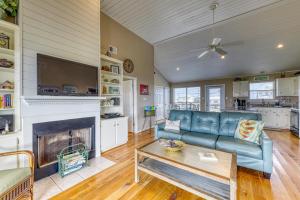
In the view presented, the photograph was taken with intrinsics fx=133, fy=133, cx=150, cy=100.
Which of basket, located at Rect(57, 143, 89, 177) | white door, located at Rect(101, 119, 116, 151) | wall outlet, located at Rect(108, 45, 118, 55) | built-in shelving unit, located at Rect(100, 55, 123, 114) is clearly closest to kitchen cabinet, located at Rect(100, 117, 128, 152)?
white door, located at Rect(101, 119, 116, 151)

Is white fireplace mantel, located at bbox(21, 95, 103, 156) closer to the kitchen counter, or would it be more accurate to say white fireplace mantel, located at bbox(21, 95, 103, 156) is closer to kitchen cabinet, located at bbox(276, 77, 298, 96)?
the kitchen counter

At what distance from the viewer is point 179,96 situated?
29.1 feet

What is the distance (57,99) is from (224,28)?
4.79m

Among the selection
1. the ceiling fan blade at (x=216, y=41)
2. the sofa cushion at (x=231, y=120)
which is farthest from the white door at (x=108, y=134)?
the ceiling fan blade at (x=216, y=41)

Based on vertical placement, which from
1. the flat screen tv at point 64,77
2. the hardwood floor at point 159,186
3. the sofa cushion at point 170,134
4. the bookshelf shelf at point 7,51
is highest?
the bookshelf shelf at point 7,51

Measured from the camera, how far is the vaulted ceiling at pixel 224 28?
10.8 ft

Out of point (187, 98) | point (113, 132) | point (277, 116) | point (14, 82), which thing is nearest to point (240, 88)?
point (277, 116)

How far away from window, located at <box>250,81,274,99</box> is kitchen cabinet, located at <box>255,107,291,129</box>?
3.68 ft

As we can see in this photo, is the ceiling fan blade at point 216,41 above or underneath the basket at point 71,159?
above

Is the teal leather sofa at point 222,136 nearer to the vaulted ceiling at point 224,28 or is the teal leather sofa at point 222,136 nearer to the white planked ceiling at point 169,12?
the vaulted ceiling at point 224,28

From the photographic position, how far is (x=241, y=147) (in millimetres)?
2191

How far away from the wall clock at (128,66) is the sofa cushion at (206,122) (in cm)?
253

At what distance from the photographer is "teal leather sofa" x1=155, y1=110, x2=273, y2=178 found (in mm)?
2035

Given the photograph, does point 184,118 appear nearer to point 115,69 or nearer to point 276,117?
point 115,69
